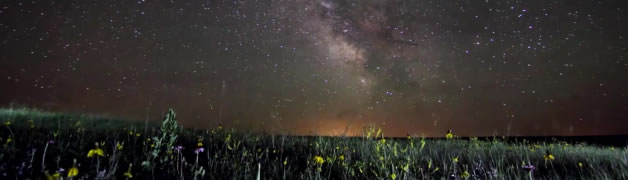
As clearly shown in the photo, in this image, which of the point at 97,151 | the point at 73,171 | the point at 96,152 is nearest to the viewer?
the point at 73,171

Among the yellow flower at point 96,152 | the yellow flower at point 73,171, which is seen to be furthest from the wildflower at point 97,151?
the yellow flower at point 73,171

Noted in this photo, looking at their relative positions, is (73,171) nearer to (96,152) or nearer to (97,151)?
(97,151)

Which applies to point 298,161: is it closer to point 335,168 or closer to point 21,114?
point 335,168

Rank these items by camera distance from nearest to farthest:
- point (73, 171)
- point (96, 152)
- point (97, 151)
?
1. point (73, 171)
2. point (97, 151)
3. point (96, 152)

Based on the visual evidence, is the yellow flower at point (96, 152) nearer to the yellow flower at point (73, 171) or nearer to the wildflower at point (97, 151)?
the wildflower at point (97, 151)

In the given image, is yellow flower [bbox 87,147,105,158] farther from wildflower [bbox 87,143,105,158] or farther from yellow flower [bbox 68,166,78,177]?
yellow flower [bbox 68,166,78,177]

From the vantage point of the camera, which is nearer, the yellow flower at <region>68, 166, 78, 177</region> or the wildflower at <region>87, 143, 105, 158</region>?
the yellow flower at <region>68, 166, 78, 177</region>

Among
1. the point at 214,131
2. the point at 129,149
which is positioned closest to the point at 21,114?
the point at 214,131

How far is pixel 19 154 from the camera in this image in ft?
10.2

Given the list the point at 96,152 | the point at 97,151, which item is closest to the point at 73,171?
the point at 97,151

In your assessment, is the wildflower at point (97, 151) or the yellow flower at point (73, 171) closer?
the yellow flower at point (73, 171)

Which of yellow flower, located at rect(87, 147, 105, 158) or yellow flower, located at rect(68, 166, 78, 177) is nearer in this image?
yellow flower, located at rect(68, 166, 78, 177)

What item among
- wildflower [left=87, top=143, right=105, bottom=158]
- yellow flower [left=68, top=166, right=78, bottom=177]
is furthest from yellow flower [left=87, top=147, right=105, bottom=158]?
yellow flower [left=68, top=166, right=78, bottom=177]

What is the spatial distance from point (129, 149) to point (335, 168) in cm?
240
